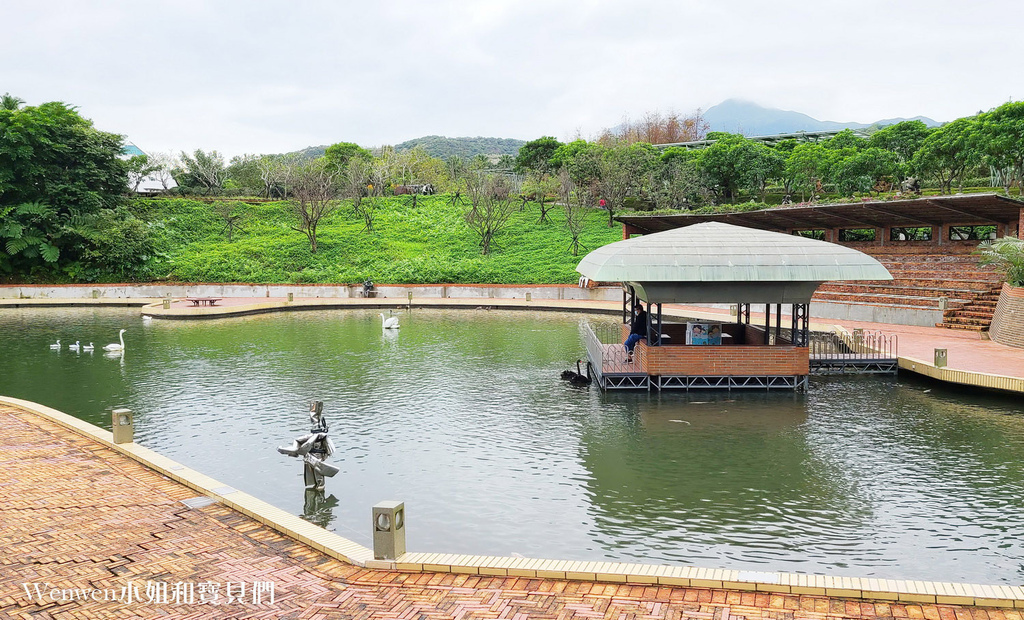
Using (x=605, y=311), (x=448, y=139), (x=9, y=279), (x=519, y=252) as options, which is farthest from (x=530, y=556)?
(x=448, y=139)

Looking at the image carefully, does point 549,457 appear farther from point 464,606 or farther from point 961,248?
point 961,248

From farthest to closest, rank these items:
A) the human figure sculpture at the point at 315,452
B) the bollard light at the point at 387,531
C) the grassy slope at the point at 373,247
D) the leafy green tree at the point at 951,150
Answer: the grassy slope at the point at 373,247 → the leafy green tree at the point at 951,150 → the human figure sculpture at the point at 315,452 → the bollard light at the point at 387,531

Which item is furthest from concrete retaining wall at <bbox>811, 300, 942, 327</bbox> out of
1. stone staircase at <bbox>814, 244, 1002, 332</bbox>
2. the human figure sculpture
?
the human figure sculpture

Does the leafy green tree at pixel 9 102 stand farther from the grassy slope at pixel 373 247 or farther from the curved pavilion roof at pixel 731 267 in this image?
the curved pavilion roof at pixel 731 267

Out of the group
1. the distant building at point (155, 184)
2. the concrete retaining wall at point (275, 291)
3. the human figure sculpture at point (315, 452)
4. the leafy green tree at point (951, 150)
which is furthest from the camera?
the distant building at point (155, 184)

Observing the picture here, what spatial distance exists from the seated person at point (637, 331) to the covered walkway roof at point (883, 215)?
635 inches

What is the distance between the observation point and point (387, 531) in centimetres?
817

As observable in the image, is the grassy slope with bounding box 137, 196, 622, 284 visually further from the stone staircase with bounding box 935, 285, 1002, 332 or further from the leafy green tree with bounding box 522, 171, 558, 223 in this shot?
the stone staircase with bounding box 935, 285, 1002, 332

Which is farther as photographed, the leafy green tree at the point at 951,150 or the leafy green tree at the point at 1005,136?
the leafy green tree at the point at 951,150

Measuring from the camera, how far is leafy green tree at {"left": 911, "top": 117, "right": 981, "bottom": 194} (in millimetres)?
44438

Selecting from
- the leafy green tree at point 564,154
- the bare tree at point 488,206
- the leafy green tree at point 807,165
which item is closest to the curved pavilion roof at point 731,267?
the bare tree at point 488,206

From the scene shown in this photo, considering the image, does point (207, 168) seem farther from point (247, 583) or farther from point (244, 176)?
point (247, 583)

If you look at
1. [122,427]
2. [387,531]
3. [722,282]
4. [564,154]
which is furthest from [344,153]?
[387,531]

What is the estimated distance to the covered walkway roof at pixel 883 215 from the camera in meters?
30.0
